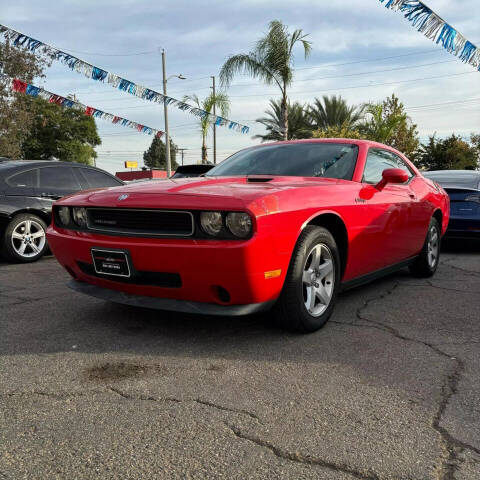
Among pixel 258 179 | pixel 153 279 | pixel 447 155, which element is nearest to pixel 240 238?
pixel 153 279

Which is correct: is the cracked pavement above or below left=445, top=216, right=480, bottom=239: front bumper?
below

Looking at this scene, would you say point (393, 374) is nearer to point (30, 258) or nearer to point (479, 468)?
point (479, 468)

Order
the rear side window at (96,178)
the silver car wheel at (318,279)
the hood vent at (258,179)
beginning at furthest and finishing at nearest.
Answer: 1. the rear side window at (96,178)
2. the hood vent at (258,179)
3. the silver car wheel at (318,279)

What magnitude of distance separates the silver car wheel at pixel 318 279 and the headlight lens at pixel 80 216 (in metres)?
1.52

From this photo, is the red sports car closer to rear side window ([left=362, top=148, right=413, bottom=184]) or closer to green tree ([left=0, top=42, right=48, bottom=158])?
rear side window ([left=362, top=148, right=413, bottom=184])

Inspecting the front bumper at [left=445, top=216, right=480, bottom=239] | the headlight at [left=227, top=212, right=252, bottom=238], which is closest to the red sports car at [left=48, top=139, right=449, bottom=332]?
the headlight at [left=227, top=212, right=252, bottom=238]

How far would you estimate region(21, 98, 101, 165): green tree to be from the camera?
54.1m

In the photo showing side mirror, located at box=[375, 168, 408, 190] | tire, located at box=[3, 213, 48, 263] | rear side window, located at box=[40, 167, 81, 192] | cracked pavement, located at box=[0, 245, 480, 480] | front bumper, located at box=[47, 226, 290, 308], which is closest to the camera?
cracked pavement, located at box=[0, 245, 480, 480]

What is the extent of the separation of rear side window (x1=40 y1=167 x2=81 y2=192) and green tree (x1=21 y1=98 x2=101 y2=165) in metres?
50.0

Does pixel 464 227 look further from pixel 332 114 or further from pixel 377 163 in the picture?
pixel 332 114

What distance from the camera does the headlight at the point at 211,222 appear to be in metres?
2.98

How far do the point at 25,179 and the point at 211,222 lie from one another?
15.5 feet

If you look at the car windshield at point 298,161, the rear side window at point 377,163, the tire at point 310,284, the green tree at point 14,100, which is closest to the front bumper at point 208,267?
the tire at point 310,284

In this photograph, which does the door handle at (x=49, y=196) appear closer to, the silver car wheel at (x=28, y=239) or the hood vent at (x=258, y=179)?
the silver car wheel at (x=28, y=239)
